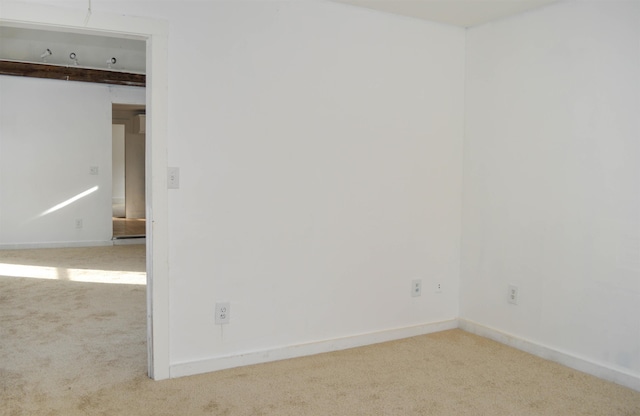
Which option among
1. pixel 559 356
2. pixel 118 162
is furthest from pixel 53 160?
pixel 118 162

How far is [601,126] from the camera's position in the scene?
3111mm

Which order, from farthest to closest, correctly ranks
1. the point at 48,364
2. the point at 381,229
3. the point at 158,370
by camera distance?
the point at 381,229 < the point at 48,364 < the point at 158,370

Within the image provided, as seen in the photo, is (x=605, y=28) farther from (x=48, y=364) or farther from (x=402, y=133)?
(x=48, y=364)

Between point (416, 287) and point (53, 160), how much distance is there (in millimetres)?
5649

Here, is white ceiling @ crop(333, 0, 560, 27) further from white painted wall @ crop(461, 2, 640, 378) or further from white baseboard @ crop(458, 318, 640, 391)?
white baseboard @ crop(458, 318, 640, 391)

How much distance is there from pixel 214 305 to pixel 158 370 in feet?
1.52

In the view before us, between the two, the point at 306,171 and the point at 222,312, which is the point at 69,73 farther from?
the point at 222,312

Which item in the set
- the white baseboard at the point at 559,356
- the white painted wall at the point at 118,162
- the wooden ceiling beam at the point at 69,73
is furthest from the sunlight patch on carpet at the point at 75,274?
the white painted wall at the point at 118,162

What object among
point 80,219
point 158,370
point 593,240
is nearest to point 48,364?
point 158,370

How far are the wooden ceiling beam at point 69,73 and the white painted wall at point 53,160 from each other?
235 mm

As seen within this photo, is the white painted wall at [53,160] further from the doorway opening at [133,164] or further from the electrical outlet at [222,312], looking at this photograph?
the electrical outlet at [222,312]

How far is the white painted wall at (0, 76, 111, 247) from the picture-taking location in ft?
23.2

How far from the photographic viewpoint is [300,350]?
3.41 meters

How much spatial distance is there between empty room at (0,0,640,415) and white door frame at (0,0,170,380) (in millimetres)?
12
